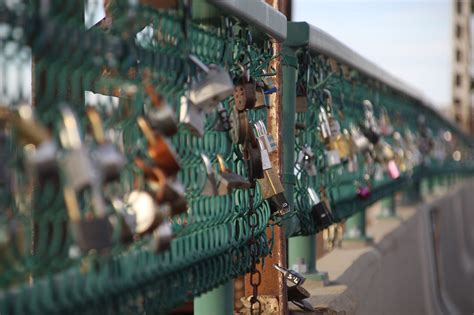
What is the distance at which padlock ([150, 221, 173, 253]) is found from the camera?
2.98 meters

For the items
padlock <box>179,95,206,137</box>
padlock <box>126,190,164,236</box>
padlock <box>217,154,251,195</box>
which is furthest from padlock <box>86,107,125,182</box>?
padlock <box>217,154,251,195</box>

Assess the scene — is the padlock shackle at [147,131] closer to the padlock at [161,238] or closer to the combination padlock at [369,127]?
the padlock at [161,238]

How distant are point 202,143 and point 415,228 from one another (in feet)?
26.9

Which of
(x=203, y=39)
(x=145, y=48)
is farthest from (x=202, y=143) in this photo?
(x=145, y=48)

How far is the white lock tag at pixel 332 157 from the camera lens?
21.3 ft

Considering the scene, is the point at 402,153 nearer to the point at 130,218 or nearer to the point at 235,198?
the point at 235,198

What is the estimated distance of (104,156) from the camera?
102 inches

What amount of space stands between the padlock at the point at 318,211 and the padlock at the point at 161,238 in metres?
2.93

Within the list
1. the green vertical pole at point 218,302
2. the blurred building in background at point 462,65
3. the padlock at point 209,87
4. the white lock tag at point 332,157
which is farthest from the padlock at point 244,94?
the blurred building in background at point 462,65

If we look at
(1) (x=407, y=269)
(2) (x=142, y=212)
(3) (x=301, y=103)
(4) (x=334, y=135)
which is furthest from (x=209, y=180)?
(1) (x=407, y=269)

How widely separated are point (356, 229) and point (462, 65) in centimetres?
2562

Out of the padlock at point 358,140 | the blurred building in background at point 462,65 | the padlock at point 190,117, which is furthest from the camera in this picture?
the blurred building in background at point 462,65

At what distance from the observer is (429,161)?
1587 cm

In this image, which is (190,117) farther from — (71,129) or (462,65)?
(462,65)
